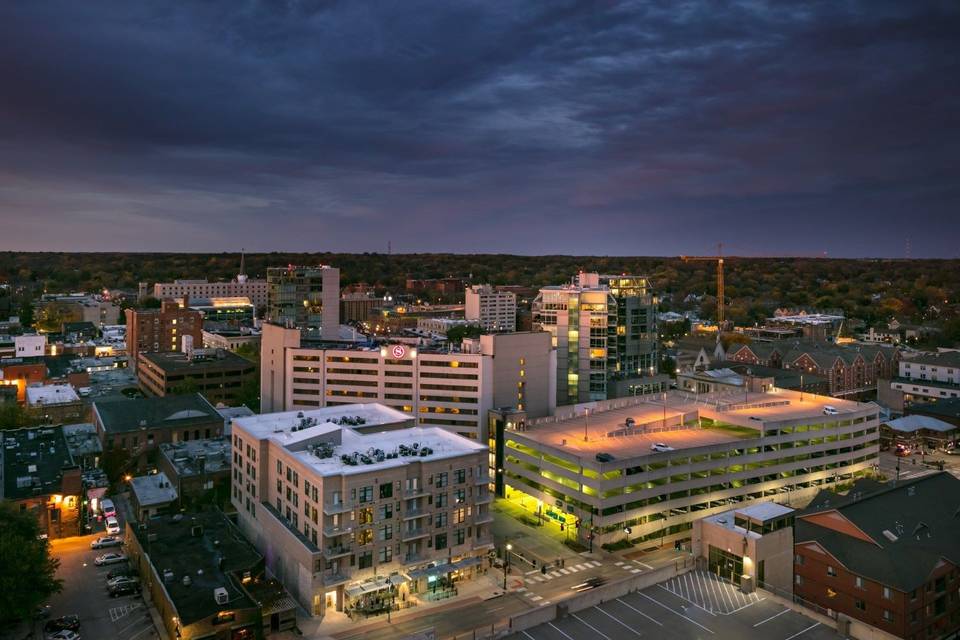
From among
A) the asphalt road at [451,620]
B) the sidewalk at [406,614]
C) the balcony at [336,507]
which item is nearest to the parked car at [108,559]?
the sidewalk at [406,614]

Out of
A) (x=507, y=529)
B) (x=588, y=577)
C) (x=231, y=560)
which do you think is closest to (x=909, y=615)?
(x=588, y=577)

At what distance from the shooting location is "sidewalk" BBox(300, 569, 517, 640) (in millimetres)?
46781

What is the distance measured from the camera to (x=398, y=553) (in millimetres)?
51812

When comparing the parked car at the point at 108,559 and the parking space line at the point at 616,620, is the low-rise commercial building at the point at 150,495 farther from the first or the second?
the parking space line at the point at 616,620

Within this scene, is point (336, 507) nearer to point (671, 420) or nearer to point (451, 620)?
point (451, 620)

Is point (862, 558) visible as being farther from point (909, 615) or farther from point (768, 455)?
point (768, 455)

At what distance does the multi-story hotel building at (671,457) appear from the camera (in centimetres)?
6188

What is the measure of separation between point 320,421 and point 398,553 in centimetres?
1903

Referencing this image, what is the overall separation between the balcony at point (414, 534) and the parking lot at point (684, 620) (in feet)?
58.2

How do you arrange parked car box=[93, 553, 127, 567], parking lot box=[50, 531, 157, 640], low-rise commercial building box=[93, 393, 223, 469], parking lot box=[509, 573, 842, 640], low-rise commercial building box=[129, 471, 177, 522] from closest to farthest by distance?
1. parking lot box=[509, 573, 842, 640]
2. parking lot box=[50, 531, 157, 640]
3. parked car box=[93, 553, 127, 567]
4. low-rise commercial building box=[129, 471, 177, 522]
5. low-rise commercial building box=[93, 393, 223, 469]

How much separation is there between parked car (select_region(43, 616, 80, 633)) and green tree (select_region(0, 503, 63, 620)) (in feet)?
4.83

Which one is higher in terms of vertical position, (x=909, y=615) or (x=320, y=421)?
(x=320, y=421)

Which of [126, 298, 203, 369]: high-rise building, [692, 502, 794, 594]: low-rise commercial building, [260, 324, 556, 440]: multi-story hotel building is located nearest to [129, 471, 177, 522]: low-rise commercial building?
[260, 324, 556, 440]: multi-story hotel building

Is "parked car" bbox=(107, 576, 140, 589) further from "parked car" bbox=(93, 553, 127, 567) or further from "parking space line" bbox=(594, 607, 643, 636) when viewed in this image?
"parking space line" bbox=(594, 607, 643, 636)
